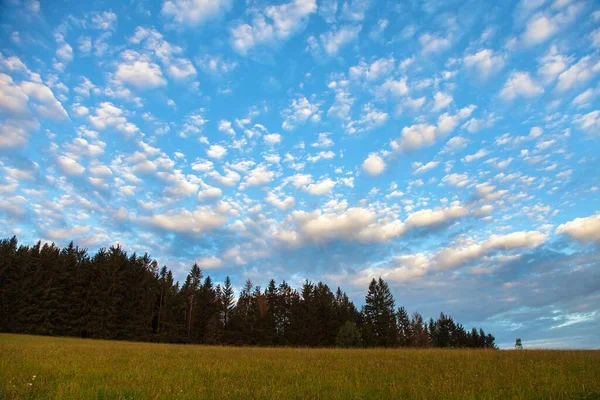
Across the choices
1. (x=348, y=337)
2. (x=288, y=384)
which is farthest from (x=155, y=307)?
(x=288, y=384)

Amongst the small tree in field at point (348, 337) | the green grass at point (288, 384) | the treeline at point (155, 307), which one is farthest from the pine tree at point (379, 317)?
the green grass at point (288, 384)

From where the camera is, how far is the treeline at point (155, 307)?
68.9 metres

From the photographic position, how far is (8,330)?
213ft

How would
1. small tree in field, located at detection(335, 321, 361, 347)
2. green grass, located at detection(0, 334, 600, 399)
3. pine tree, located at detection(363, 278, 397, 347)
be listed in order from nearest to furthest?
green grass, located at detection(0, 334, 600, 399), small tree in field, located at detection(335, 321, 361, 347), pine tree, located at detection(363, 278, 397, 347)

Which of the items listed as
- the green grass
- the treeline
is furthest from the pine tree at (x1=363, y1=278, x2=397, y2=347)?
the green grass

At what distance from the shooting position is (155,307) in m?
85.9

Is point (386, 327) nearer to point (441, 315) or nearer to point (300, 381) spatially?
point (441, 315)

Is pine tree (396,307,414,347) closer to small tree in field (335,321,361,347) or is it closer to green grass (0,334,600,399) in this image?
small tree in field (335,321,361,347)

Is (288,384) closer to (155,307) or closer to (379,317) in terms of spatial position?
(379,317)

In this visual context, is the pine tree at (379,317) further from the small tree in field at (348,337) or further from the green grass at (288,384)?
the green grass at (288,384)

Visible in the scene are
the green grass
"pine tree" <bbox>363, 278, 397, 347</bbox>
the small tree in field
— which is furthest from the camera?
"pine tree" <bbox>363, 278, 397, 347</bbox>

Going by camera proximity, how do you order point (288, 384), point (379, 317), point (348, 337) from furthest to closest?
point (379, 317) → point (348, 337) → point (288, 384)

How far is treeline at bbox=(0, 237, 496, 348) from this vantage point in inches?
2712

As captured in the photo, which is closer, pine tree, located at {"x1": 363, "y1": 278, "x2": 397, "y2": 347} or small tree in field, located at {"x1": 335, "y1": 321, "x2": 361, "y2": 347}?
small tree in field, located at {"x1": 335, "y1": 321, "x2": 361, "y2": 347}
